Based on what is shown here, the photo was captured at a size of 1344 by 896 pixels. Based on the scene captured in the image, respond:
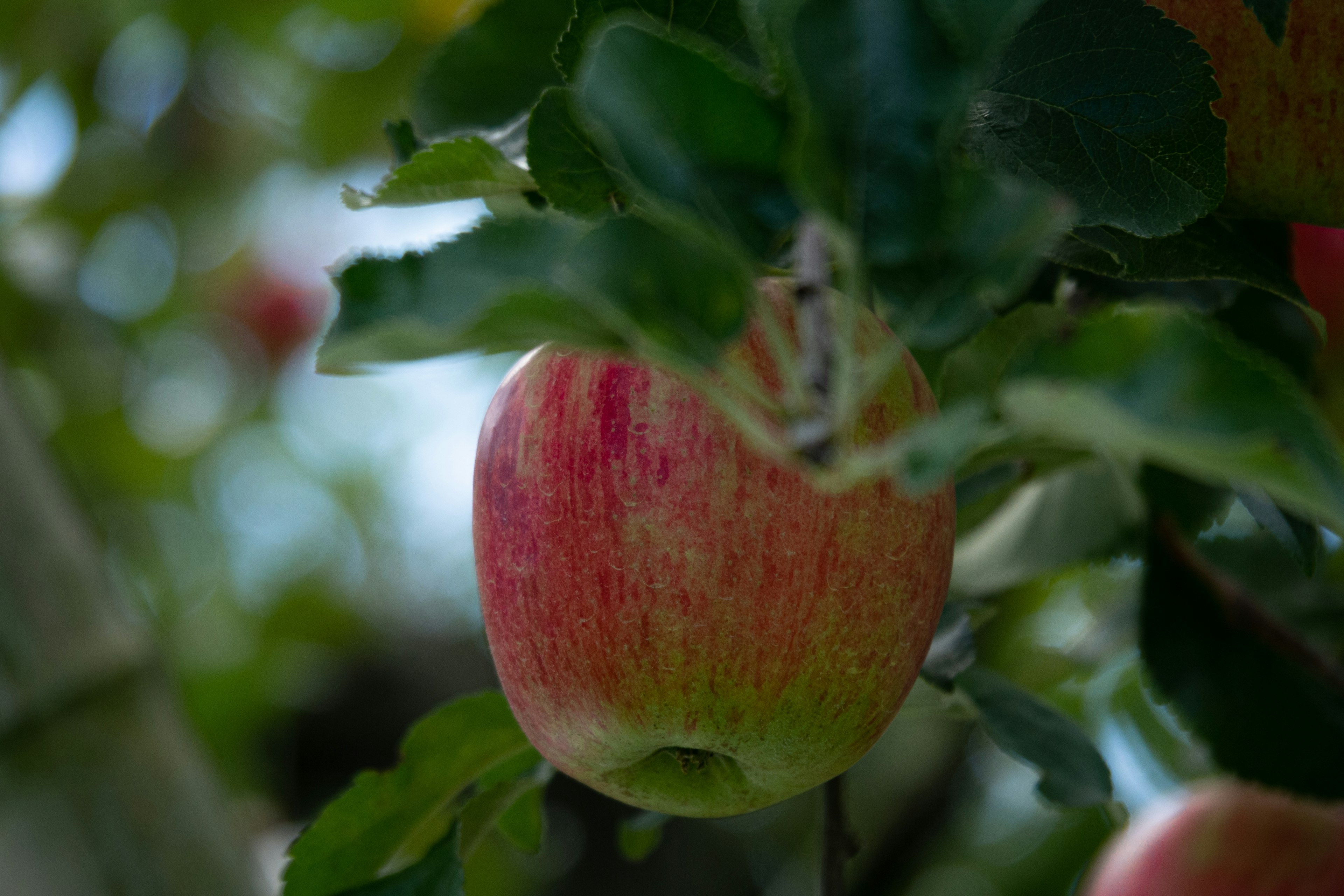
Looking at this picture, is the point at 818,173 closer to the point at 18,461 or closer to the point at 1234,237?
the point at 1234,237

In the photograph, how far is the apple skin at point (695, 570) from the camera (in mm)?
352

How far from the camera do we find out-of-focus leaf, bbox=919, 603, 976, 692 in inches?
18.6

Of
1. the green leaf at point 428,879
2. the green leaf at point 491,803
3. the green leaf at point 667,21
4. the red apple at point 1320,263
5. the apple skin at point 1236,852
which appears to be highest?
the green leaf at point 667,21

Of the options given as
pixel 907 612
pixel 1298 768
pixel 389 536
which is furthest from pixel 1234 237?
pixel 389 536

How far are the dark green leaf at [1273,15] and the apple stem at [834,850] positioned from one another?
34cm

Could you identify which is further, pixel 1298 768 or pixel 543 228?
pixel 1298 768

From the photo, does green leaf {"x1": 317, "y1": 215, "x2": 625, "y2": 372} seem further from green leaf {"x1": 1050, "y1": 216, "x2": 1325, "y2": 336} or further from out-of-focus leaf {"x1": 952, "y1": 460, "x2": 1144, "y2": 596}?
out-of-focus leaf {"x1": 952, "y1": 460, "x2": 1144, "y2": 596}

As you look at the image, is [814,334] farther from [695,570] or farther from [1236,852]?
[1236,852]

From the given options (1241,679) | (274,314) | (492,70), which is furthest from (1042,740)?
(274,314)

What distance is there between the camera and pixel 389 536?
230 cm

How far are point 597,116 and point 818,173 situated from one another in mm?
59

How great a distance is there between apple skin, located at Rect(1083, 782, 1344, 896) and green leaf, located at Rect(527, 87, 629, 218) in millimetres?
703

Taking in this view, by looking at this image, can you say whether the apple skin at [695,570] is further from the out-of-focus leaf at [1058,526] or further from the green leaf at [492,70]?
the out-of-focus leaf at [1058,526]

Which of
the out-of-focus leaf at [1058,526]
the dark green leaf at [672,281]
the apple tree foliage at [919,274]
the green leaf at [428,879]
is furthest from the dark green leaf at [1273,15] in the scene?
the green leaf at [428,879]
